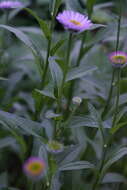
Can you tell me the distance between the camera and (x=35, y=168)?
0.87m

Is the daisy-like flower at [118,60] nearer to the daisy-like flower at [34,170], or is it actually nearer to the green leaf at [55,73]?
the green leaf at [55,73]

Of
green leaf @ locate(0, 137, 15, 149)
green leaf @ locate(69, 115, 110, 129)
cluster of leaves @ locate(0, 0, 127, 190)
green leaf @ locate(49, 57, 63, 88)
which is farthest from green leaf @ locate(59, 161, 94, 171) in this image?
green leaf @ locate(0, 137, 15, 149)

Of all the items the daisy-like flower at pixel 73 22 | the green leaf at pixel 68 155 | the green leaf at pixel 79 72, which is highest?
the daisy-like flower at pixel 73 22

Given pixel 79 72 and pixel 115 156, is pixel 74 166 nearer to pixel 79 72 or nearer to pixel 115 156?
pixel 115 156

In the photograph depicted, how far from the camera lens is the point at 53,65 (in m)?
1.18

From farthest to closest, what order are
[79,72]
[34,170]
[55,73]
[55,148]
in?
[79,72]
[55,73]
[55,148]
[34,170]

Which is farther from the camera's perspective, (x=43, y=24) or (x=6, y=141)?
(x=6, y=141)

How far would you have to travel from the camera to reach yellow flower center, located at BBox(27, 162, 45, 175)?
0.84 m

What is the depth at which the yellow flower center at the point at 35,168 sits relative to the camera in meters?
0.84

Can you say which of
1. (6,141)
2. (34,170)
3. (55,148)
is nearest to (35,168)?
(34,170)

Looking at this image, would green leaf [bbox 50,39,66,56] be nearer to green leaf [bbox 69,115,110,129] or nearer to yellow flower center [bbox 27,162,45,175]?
green leaf [bbox 69,115,110,129]

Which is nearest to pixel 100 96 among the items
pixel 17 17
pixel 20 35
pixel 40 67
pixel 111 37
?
pixel 111 37

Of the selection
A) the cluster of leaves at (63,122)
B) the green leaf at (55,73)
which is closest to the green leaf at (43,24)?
the cluster of leaves at (63,122)

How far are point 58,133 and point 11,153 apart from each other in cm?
84
